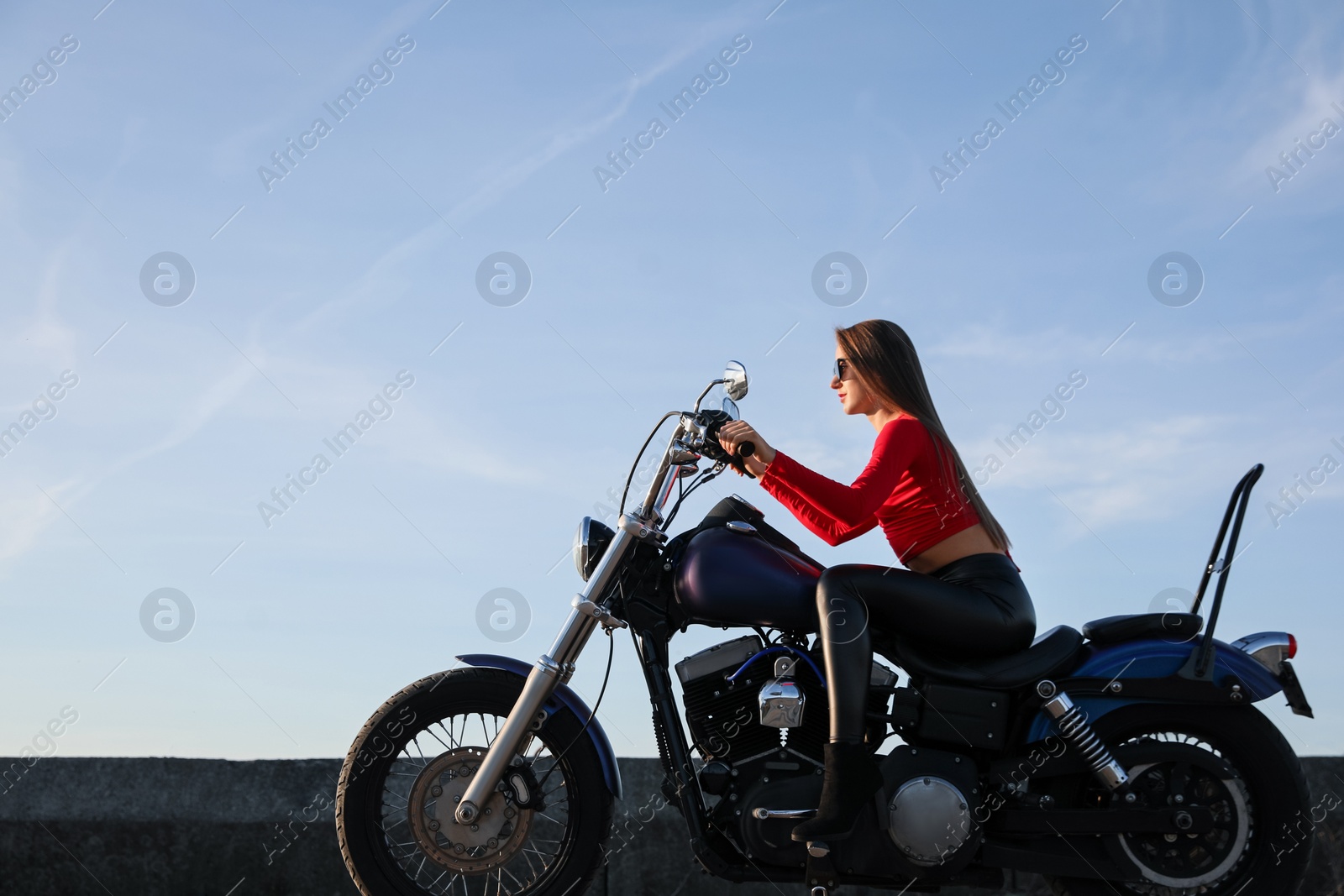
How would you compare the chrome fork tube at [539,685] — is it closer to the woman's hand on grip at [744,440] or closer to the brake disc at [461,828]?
the brake disc at [461,828]

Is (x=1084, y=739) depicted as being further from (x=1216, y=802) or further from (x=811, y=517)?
(x=811, y=517)

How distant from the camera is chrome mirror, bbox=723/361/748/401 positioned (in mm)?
3758

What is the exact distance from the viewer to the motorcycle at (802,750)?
3.85 metres

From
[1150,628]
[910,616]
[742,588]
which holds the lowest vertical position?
[742,588]

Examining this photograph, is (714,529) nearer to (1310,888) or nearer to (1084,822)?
(1084,822)

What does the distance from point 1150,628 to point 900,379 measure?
116 cm

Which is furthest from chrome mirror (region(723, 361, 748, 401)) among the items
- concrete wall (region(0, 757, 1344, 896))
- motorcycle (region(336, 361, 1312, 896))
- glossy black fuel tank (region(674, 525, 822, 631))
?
concrete wall (region(0, 757, 1344, 896))

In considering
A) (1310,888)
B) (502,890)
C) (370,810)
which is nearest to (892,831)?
(502,890)

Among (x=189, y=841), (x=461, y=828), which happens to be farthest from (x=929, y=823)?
(x=189, y=841)

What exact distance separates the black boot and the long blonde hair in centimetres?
93

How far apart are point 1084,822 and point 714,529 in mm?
1472

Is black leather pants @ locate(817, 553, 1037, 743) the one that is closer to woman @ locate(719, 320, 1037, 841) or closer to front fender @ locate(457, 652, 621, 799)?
woman @ locate(719, 320, 1037, 841)

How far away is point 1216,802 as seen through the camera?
3.90m

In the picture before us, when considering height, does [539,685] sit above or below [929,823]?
below
